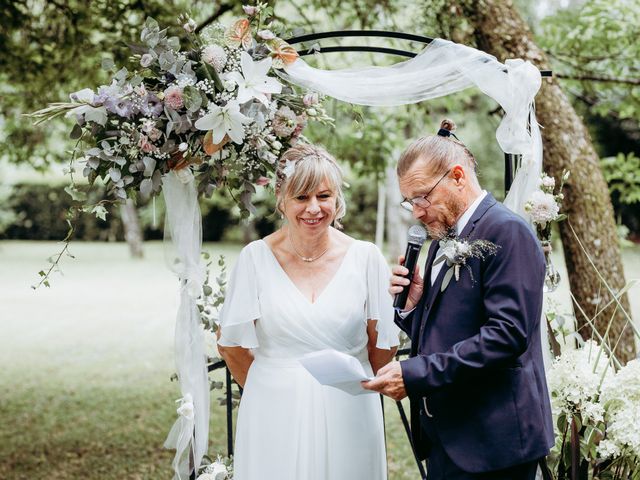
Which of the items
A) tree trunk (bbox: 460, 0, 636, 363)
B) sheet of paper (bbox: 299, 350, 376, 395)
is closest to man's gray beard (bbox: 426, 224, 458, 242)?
sheet of paper (bbox: 299, 350, 376, 395)

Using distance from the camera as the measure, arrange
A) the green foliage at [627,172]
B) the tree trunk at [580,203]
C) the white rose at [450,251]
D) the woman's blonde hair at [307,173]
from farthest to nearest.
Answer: the green foliage at [627,172]
the tree trunk at [580,203]
the woman's blonde hair at [307,173]
the white rose at [450,251]

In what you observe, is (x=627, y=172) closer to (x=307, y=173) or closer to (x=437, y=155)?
(x=307, y=173)

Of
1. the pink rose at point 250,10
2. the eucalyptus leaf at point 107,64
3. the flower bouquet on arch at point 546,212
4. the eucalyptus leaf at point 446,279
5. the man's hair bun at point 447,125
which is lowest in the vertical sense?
the eucalyptus leaf at point 446,279

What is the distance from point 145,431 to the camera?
21.7 ft

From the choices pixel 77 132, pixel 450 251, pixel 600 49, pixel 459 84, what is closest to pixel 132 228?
pixel 600 49

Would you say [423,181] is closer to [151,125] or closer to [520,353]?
[520,353]

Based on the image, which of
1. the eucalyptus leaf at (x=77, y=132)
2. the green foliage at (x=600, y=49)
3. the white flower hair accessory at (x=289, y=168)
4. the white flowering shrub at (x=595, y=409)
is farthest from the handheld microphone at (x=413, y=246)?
the green foliage at (x=600, y=49)

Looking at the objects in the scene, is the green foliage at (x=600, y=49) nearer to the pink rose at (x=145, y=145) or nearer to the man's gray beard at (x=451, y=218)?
the man's gray beard at (x=451, y=218)

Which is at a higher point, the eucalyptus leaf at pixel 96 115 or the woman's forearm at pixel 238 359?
the eucalyptus leaf at pixel 96 115

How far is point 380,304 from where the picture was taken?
309 centimetres

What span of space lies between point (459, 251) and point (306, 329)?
899mm

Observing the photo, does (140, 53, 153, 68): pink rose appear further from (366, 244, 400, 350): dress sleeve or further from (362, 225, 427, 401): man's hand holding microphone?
(362, 225, 427, 401): man's hand holding microphone

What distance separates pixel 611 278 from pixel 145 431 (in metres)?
4.40

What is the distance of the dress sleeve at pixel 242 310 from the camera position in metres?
3.02
